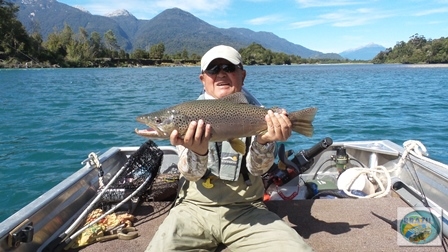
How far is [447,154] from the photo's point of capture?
40.8 ft

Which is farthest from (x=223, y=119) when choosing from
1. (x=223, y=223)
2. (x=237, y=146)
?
(x=223, y=223)

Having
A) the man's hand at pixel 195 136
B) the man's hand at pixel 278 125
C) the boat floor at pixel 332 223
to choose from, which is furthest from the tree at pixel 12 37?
the man's hand at pixel 278 125

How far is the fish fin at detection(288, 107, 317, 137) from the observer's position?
3383mm

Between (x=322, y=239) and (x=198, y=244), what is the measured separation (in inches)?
55.4

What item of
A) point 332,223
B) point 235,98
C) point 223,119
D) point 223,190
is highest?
point 235,98

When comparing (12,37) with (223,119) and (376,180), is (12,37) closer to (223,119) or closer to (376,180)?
(376,180)

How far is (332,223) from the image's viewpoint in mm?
4223

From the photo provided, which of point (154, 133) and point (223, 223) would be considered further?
point (223, 223)

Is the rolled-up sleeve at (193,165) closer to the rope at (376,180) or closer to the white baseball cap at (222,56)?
the white baseball cap at (222,56)

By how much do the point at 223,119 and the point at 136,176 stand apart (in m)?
2.12

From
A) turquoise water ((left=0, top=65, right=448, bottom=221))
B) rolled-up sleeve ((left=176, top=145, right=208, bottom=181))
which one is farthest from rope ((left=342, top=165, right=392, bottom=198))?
turquoise water ((left=0, top=65, right=448, bottom=221))

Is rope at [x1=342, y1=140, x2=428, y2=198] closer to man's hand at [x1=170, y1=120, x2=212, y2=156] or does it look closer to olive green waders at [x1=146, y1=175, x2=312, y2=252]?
olive green waders at [x1=146, y1=175, x2=312, y2=252]

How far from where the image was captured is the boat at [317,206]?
Result: 375 cm

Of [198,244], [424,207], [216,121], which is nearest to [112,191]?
[198,244]
